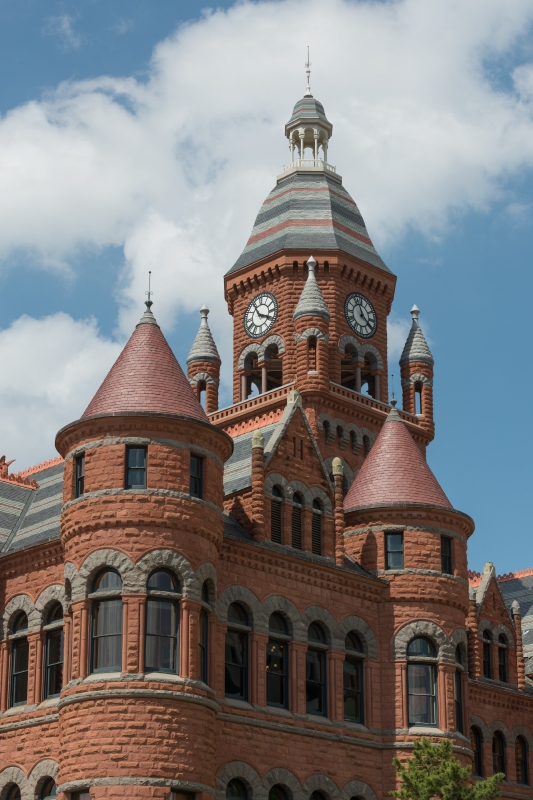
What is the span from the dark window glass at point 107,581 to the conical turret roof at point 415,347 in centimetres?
2939

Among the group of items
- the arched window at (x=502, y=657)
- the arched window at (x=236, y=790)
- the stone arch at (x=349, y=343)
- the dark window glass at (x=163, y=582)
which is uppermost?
the stone arch at (x=349, y=343)

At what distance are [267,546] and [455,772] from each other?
9717mm

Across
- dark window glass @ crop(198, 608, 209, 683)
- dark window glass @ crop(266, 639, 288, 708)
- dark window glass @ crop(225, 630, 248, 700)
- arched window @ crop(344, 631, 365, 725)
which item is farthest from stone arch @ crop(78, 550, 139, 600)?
arched window @ crop(344, 631, 365, 725)

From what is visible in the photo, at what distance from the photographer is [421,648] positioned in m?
45.9

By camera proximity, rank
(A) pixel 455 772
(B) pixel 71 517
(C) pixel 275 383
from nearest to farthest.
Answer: (A) pixel 455 772 → (B) pixel 71 517 → (C) pixel 275 383

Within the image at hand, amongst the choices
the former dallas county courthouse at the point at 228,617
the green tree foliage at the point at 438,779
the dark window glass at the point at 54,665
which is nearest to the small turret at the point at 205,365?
the former dallas county courthouse at the point at 228,617

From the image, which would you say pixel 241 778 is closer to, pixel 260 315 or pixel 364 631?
pixel 364 631

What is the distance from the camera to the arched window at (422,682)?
45000 mm

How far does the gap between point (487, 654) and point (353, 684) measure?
34.6 feet

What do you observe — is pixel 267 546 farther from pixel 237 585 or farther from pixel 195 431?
pixel 195 431

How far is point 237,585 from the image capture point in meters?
42.1

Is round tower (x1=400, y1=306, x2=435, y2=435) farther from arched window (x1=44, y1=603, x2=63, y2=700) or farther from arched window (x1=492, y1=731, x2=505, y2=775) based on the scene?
arched window (x1=44, y1=603, x2=63, y2=700)

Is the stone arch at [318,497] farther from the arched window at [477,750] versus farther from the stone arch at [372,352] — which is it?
the stone arch at [372,352]

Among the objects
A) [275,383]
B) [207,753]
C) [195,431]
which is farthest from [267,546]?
[275,383]
